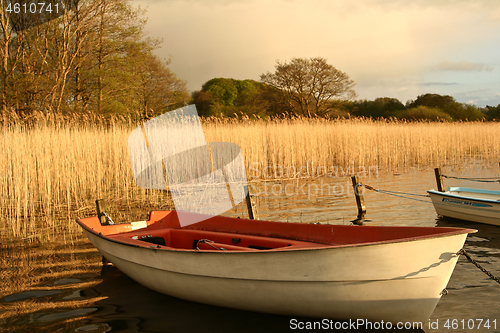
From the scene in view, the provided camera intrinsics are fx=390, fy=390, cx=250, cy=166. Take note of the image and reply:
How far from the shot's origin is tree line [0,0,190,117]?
1386cm

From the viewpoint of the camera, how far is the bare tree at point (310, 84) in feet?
99.1

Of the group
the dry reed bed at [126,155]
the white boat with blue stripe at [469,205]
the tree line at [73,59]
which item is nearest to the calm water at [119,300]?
the white boat with blue stripe at [469,205]

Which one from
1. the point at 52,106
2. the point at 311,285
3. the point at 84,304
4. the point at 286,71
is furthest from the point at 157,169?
the point at 286,71

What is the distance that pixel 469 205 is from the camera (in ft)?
19.2

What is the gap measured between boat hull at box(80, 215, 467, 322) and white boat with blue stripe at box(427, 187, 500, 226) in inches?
133

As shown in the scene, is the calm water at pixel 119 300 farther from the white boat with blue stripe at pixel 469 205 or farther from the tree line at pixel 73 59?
the tree line at pixel 73 59

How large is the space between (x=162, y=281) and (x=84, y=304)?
0.73m

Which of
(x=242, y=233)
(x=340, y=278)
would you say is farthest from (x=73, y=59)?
(x=340, y=278)

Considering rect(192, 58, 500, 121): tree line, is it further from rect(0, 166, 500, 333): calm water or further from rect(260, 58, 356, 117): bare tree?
rect(0, 166, 500, 333): calm water

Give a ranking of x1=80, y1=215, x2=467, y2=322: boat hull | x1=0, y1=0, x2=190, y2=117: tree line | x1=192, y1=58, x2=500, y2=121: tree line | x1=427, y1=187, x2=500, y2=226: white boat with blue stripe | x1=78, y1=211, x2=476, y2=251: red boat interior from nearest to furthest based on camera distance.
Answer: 1. x1=80, y1=215, x2=467, y2=322: boat hull
2. x1=78, y1=211, x2=476, y2=251: red boat interior
3. x1=427, y1=187, x2=500, y2=226: white boat with blue stripe
4. x1=0, y1=0, x2=190, y2=117: tree line
5. x1=192, y1=58, x2=500, y2=121: tree line

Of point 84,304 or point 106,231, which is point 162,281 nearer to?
point 84,304

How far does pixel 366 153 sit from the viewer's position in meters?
12.5

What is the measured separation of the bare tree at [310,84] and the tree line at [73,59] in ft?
41.2

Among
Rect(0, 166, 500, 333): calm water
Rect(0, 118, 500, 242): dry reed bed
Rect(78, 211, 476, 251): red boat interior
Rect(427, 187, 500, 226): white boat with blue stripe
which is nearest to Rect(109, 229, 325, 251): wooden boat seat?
Rect(78, 211, 476, 251): red boat interior
